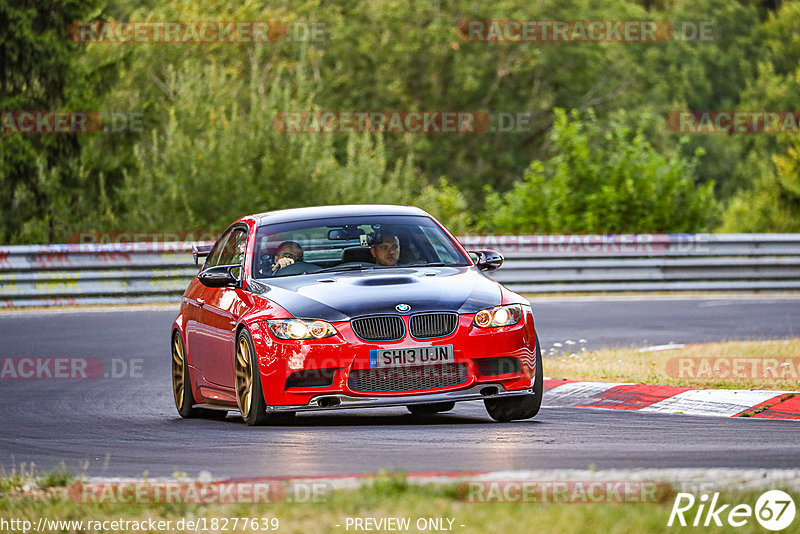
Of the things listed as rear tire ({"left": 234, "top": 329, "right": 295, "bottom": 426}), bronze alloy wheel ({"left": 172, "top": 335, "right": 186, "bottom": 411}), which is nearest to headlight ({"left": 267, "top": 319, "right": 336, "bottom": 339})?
rear tire ({"left": 234, "top": 329, "right": 295, "bottom": 426})

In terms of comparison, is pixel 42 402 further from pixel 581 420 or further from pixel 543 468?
pixel 543 468

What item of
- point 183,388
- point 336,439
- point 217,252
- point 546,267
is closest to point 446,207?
point 546,267

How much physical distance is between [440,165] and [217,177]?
30.1 metres

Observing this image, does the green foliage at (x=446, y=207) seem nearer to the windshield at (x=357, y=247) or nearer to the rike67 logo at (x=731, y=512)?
the windshield at (x=357, y=247)

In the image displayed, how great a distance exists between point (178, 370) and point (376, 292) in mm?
2766

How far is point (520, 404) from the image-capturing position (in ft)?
33.0

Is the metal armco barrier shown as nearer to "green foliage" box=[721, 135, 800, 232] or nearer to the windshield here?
the windshield

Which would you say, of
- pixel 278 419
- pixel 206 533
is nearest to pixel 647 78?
pixel 278 419

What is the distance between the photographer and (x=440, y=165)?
196 feet

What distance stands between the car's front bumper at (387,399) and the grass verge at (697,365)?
261cm

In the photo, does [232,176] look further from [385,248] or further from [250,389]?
[250,389]

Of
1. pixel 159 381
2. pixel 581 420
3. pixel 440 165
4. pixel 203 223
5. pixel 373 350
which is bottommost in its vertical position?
pixel 440 165

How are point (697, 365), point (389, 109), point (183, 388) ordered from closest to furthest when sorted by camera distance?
point (183, 388) < point (697, 365) < point (389, 109)

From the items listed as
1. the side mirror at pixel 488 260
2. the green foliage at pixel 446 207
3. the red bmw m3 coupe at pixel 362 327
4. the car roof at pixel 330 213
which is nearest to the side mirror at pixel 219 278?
the red bmw m3 coupe at pixel 362 327
